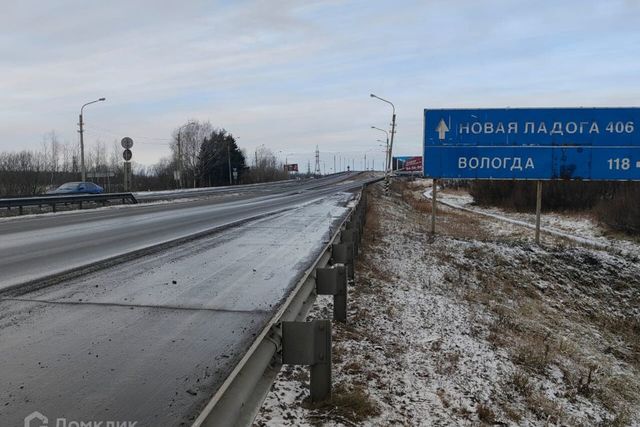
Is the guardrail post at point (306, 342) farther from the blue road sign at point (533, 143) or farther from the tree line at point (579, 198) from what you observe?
the tree line at point (579, 198)

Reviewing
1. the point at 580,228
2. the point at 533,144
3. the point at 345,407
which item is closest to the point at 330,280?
the point at 345,407

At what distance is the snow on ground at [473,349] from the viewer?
476cm

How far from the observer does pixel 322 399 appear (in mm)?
→ 4383

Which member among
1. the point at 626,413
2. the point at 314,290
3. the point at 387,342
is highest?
the point at 314,290

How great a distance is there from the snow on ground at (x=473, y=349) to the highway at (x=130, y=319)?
80 centimetres

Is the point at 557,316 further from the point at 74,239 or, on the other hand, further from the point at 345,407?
the point at 74,239

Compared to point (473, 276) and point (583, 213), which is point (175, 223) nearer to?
point (473, 276)

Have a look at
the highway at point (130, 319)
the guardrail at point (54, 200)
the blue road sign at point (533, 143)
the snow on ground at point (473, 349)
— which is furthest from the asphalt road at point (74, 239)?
the blue road sign at point (533, 143)

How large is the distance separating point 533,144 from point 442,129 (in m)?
3.05

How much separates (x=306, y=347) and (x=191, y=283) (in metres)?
4.83

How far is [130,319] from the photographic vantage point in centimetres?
624

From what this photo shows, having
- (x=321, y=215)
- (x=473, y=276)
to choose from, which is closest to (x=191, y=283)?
(x=473, y=276)

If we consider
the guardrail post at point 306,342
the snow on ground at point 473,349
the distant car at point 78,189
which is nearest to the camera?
the guardrail post at point 306,342

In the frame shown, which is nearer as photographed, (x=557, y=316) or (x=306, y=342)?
(x=306, y=342)
